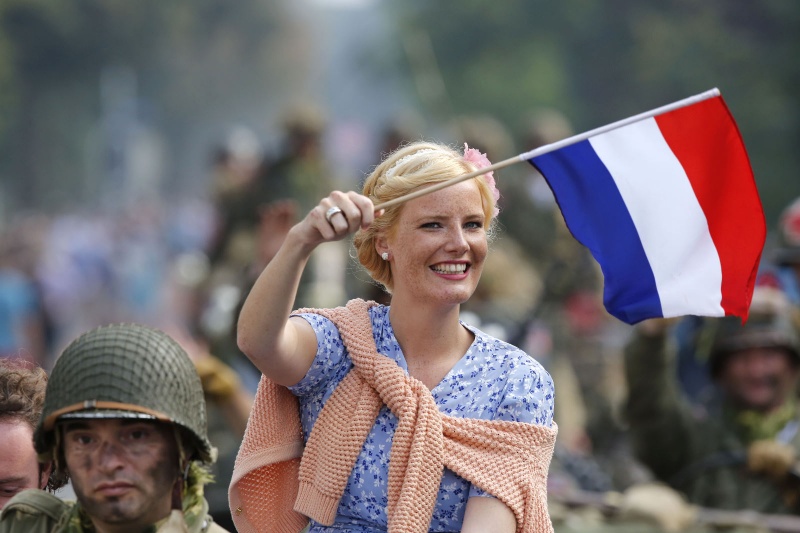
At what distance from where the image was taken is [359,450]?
4047 millimetres

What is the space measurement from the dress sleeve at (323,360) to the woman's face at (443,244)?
0.83 feet

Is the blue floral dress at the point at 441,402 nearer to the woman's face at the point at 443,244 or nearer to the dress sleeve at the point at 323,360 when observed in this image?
the dress sleeve at the point at 323,360

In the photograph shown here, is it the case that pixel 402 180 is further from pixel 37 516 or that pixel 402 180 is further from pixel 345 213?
pixel 37 516

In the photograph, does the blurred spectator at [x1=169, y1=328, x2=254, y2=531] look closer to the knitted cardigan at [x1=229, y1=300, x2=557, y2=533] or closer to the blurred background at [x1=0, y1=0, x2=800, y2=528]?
the blurred background at [x1=0, y1=0, x2=800, y2=528]

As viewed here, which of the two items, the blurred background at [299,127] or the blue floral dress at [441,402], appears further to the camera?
the blurred background at [299,127]

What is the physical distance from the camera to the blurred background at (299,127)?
507 inches

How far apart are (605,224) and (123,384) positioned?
158 cm

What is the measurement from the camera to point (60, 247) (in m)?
33.9

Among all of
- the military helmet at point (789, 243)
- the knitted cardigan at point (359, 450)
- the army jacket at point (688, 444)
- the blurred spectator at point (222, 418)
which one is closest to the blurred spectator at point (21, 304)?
the blurred spectator at point (222, 418)

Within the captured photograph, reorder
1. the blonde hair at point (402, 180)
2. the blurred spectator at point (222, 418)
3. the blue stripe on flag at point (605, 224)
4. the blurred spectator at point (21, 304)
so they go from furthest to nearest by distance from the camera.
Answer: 1. the blurred spectator at point (21, 304)
2. the blurred spectator at point (222, 418)
3. the blue stripe on flag at point (605, 224)
4. the blonde hair at point (402, 180)

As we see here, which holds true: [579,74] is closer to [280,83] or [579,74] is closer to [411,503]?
[411,503]

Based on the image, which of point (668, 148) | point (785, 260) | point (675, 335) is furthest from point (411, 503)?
point (785, 260)

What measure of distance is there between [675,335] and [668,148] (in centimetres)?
520

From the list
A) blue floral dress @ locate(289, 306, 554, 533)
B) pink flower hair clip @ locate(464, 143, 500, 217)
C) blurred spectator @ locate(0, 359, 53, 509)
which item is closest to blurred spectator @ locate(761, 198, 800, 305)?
pink flower hair clip @ locate(464, 143, 500, 217)
